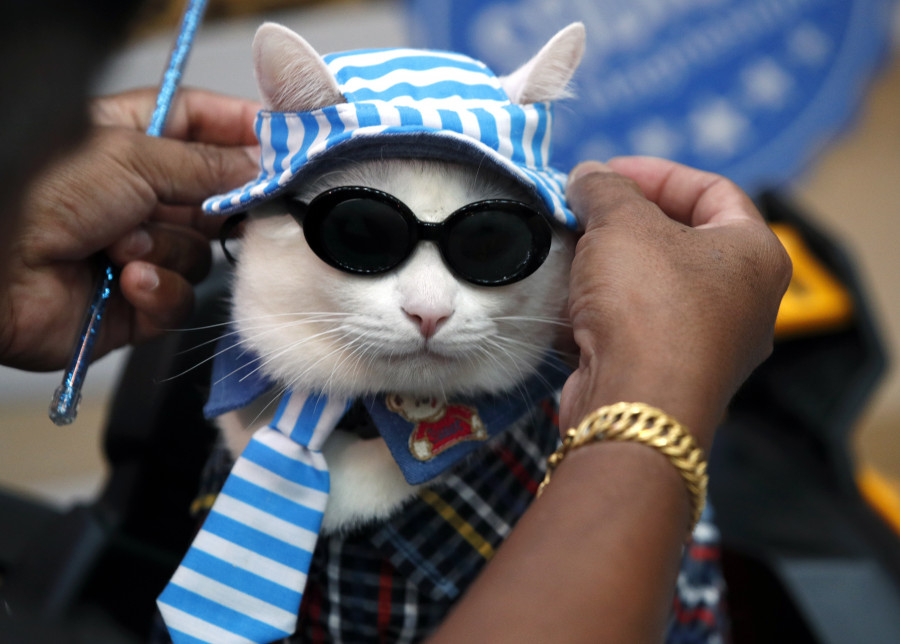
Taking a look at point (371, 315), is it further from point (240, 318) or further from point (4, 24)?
point (4, 24)

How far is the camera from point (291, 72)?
55 cm

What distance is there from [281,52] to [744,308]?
1.35 ft

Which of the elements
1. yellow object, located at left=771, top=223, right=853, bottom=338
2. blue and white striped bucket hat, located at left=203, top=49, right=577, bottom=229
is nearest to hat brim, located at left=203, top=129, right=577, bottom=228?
blue and white striped bucket hat, located at left=203, top=49, right=577, bottom=229

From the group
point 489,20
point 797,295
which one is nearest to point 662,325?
point 797,295

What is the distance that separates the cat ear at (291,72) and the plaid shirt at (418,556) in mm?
339

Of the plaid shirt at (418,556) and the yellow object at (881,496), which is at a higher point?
the plaid shirt at (418,556)

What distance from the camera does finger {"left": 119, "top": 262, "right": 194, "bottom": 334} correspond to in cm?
68

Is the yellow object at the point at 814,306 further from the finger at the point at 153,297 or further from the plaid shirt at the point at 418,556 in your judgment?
the finger at the point at 153,297

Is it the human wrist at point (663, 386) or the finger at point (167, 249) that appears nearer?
the human wrist at point (663, 386)

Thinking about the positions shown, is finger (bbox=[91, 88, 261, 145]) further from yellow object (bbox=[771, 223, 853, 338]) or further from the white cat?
yellow object (bbox=[771, 223, 853, 338])

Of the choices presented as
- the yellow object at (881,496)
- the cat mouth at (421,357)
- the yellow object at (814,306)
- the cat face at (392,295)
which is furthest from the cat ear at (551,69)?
the yellow object at (881,496)

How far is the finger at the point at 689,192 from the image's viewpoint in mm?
606

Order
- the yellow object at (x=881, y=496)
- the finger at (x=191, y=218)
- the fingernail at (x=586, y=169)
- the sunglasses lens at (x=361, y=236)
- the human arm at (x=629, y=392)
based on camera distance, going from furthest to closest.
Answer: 1. the yellow object at (x=881, y=496)
2. the finger at (x=191, y=218)
3. the fingernail at (x=586, y=169)
4. the sunglasses lens at (x=361, y=236)
5. the human arm at (x=629, y=392)

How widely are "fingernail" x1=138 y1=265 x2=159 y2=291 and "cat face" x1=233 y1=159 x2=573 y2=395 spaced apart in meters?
0.09
